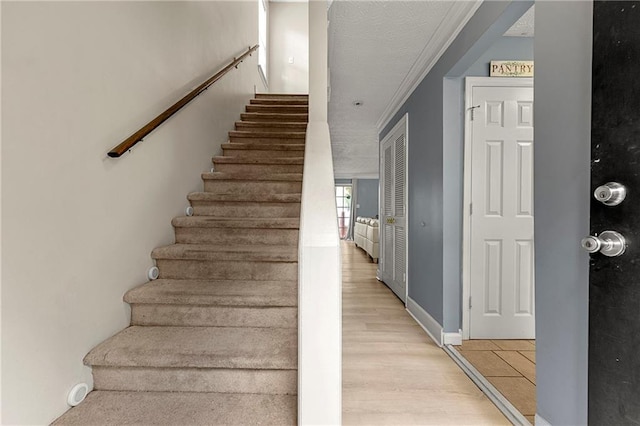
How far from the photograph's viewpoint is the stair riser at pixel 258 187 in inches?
99.0

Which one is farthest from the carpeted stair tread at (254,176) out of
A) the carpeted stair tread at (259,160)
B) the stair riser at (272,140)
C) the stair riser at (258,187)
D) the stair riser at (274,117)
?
the stair riser at (274,117)

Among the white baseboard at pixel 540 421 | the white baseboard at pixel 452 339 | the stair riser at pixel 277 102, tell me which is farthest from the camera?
the stair riser at pixel 277 102

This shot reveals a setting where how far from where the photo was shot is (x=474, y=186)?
2502mm

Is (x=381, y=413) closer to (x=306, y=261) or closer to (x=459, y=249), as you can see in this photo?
(x=306, y=261)

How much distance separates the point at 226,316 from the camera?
1570mm

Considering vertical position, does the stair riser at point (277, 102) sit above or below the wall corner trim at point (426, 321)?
above

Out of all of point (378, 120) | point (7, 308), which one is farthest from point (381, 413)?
point (378, 120)

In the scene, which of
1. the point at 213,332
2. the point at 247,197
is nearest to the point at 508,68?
the point at 247,197

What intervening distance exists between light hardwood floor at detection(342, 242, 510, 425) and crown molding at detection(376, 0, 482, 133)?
2.33 m

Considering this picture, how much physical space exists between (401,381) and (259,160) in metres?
2.03

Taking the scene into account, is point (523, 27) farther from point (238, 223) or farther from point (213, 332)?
point (213, 332)

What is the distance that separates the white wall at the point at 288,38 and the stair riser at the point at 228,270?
5.33 metres

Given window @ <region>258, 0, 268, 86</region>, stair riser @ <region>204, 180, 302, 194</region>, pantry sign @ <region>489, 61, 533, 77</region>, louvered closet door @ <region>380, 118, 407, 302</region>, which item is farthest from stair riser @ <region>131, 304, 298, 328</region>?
window @ <region>258, 0, 268, 86</region>

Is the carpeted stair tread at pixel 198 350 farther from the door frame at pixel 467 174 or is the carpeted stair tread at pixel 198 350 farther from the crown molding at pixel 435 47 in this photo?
the crown molding at pixel 435 47
